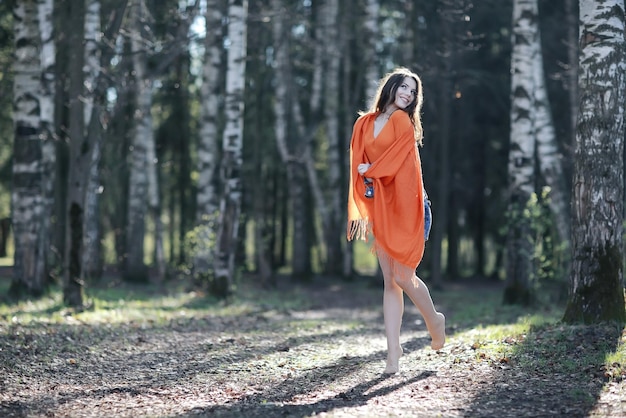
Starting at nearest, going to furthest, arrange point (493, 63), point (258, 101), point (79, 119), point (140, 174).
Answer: point (79, 119) < point (140, 174) < point (258, 101) < point (493, 63)

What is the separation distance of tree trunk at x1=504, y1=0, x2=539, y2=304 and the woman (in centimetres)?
706

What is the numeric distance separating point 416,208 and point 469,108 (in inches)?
798

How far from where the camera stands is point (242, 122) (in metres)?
15.5

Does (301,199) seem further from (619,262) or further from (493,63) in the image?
(619,262)

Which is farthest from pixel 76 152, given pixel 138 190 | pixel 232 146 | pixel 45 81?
pixel 138 190

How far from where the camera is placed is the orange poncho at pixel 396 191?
6477mm

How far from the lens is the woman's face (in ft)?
21.5

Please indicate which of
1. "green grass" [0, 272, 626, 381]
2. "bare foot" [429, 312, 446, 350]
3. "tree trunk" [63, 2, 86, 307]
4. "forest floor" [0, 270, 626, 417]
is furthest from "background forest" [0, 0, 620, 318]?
"bare foot" [429, 312, 446, 350]

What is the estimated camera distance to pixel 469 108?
26156 millimetres

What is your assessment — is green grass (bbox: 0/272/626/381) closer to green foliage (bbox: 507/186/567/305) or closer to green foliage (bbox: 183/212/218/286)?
green foliage (bbox: 183/212/218/286)

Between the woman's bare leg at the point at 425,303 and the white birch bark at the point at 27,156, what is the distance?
8063 millimetres

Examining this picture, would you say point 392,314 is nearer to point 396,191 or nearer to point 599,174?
point 396,191

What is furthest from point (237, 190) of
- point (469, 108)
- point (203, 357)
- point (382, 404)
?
point (469, 108)

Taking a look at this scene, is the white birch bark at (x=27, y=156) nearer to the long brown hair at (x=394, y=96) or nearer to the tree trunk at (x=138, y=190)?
the tree trunk at (x=138, y=190)
